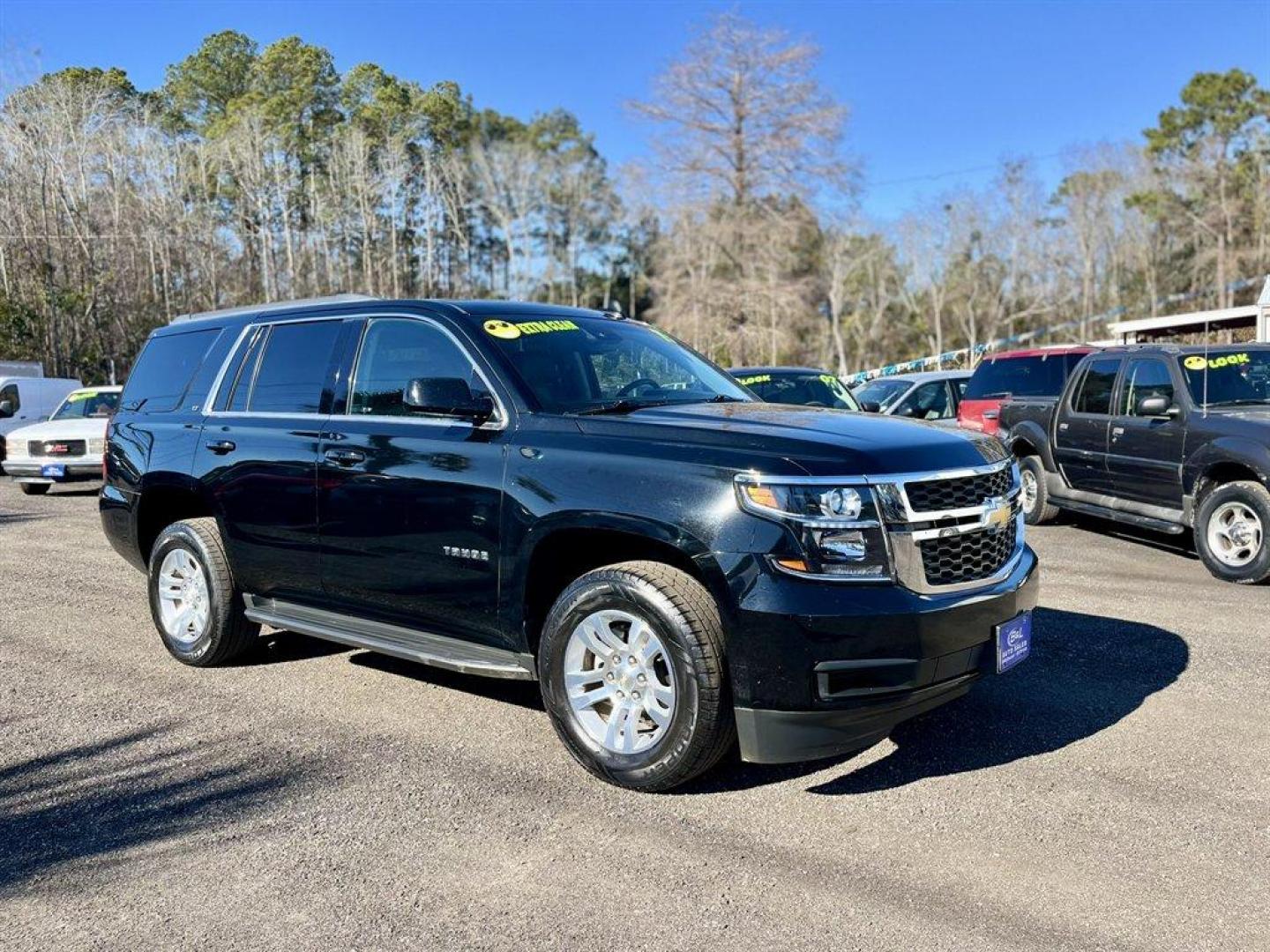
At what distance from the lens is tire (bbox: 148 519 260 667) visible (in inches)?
220

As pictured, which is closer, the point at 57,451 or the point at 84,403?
the point at 57,451

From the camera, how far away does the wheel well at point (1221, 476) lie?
795cm

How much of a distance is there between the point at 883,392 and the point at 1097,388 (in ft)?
22.0

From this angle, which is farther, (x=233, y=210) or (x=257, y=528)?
(x=233, y=210)

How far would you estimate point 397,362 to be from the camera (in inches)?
194

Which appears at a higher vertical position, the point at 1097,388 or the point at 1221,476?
the point at 1097,388

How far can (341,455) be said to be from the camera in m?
4.87

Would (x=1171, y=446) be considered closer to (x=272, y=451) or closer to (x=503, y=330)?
(x=503, y=330)

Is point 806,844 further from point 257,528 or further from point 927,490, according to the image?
point 257,528

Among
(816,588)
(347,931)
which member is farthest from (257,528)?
(816,588)

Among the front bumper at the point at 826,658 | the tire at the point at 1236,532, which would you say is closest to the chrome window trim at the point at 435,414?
the front bumper at the point at 826,658

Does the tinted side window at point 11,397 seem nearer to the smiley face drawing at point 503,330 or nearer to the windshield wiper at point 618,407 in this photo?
the smiley face drawing at point 503,330

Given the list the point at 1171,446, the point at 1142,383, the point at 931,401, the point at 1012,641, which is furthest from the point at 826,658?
the point at 931,401

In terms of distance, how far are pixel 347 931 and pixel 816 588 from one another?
1.85 metres
